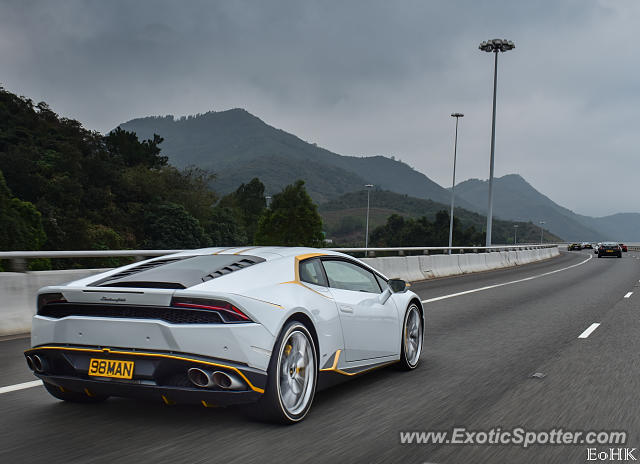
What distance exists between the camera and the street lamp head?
47.5 metres

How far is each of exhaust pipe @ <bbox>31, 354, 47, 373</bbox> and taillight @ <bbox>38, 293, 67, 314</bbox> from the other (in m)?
0.36

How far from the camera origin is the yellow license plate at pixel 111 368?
16.2ft

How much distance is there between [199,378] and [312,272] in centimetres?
156

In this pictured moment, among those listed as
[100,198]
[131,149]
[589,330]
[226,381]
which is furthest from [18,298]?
[131,149]

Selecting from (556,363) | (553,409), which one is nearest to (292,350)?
(553,409)

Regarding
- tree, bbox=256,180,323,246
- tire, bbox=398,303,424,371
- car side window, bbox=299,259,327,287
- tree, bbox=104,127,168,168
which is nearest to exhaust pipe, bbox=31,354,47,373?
car side window, bbox=299,259,327,287

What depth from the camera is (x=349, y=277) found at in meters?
6.73

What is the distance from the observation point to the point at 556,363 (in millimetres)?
8391

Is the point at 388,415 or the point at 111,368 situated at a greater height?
the point at 111,368

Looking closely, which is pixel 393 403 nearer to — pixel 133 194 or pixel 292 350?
pixel 292 350

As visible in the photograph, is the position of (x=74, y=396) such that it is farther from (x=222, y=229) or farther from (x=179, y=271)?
(x=222, y=229)

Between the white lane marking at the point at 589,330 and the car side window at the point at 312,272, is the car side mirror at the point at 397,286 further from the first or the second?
the white lane marking at the point at 589,330

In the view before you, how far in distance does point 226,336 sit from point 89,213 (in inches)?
3076

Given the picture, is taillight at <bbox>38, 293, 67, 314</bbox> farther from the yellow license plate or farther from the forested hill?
the forested hill
